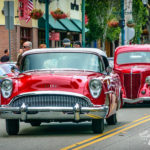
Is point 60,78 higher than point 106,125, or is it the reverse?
point 60,78

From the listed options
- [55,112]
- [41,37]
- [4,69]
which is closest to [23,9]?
[41,37]

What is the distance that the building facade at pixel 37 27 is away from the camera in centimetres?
3803

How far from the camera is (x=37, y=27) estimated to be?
139ft

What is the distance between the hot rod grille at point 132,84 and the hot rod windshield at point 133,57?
1232 millimetres

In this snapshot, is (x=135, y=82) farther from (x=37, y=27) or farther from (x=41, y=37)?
(x=41, y=37)

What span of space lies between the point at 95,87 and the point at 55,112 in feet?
2.89

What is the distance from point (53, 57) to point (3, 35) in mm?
25247

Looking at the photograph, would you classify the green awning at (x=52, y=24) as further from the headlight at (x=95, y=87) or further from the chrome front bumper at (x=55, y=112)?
the chrome front bumper at (x=55, y=112)

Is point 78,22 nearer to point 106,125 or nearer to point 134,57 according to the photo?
point 134,57

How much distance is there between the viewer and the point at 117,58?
20.5 metres

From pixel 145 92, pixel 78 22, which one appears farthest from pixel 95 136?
pixel 78 22

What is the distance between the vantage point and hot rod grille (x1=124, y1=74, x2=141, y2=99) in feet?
61.7

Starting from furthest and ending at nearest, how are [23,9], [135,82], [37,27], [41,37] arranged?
[41,37] → [37,27] → [23,9] → [135,82]

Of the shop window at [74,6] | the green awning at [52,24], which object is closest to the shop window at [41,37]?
the green awning at [52,24]
